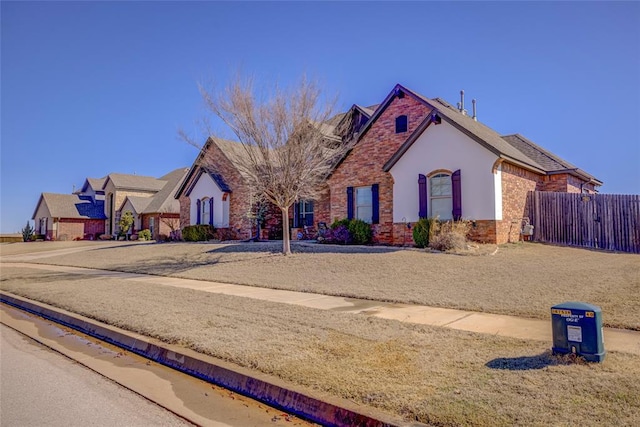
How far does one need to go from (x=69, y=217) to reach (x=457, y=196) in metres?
41.0

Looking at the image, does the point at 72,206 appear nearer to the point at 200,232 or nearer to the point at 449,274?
the point at 200,232

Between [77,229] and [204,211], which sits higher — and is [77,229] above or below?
below

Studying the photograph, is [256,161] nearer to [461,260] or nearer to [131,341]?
[461,260]

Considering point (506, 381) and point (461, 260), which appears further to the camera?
point (461, 260)

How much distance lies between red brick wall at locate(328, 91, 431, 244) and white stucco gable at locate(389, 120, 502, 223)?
62cm

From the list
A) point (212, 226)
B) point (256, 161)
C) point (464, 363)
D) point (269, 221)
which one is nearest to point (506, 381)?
point (464, 363)

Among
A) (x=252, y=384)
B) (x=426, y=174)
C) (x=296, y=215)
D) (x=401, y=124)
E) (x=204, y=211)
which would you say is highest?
(x=401, y=124)

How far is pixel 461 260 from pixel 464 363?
26.8 ft

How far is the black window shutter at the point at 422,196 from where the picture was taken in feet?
56.1

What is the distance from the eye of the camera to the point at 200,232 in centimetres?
2672

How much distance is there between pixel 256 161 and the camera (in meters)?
17.0

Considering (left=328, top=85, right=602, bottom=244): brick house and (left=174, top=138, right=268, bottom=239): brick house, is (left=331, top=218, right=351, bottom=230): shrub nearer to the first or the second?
(left=328, top=85, right=602, bottom=244): brick house

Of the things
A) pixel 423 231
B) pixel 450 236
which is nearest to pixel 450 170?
pixel 423 231

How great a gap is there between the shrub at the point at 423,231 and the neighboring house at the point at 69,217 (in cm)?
3976
